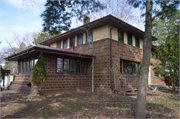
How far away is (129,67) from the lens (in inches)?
527

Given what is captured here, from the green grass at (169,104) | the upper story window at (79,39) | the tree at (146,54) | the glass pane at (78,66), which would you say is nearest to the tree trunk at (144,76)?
the tree at (146,54)

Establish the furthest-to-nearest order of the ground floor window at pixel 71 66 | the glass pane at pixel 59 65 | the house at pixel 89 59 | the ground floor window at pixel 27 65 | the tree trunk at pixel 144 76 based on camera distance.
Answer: the ground floor window at pixel 27 65 → the ground floor window at pixel 71 66 → the glass pane at pixel 59 65 → the house at pixel 89 59 → the tree trunk at pixel 144 76

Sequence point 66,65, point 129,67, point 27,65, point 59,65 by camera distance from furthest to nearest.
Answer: point 129,67 < point 27,65 < point 66,65 < point 59,65

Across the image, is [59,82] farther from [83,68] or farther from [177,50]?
[177,50]

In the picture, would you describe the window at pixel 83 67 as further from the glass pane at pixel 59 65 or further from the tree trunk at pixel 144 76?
the tree trunk at pixel 144 76

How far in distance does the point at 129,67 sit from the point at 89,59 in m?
3.90

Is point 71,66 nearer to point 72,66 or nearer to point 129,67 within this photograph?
point 72,66

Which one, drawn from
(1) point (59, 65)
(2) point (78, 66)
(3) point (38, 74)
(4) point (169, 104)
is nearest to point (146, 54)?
(4) point (169, 104)

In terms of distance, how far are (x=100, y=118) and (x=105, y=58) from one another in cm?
686

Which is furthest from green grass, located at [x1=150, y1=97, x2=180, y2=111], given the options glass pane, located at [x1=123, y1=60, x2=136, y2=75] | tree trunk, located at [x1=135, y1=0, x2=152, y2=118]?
glass pane, located at [x1=123, y1=60, x2=136, y2=75]

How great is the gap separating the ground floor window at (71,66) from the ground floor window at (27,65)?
199 cm

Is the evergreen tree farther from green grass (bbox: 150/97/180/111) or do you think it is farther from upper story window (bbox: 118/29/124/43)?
upper story window (bbox: 118/29/124/43)

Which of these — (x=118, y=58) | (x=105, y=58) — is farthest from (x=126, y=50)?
(x=105, y=58)

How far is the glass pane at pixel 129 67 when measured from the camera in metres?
12.7
